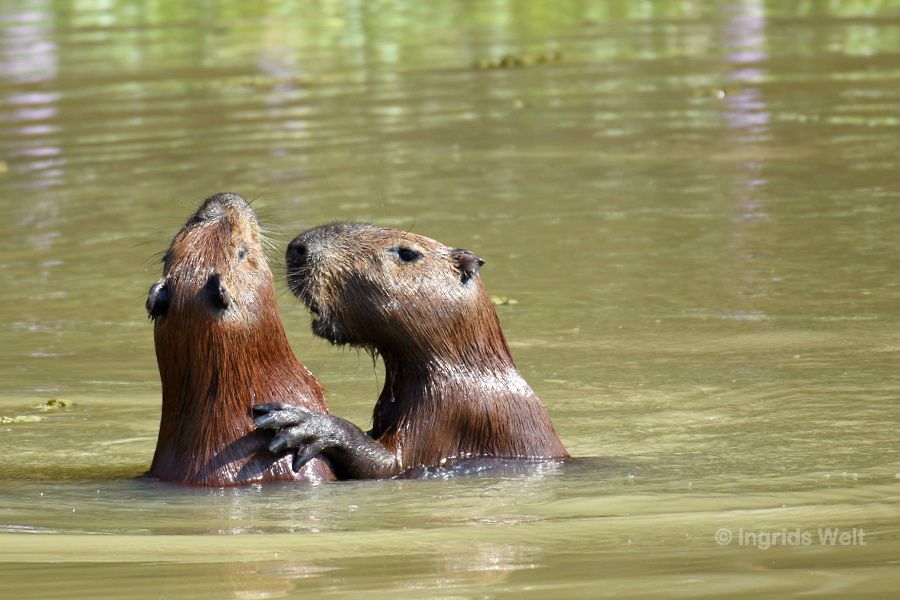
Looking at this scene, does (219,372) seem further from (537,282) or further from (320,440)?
(537,282)

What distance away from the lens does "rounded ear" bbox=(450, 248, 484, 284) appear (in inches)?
280

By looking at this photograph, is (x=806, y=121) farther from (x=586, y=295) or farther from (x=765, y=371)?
(x=765, y=371)

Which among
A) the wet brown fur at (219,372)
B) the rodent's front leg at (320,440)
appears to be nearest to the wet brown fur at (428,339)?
the rodent's front leg at (320,440)

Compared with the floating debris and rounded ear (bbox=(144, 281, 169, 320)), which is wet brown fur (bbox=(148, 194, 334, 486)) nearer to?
rounded ear (bbox=(144, 281, 169, 320))

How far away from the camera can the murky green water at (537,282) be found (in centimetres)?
531

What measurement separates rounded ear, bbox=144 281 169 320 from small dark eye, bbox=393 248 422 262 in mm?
994

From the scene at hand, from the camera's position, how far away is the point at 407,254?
7184mm

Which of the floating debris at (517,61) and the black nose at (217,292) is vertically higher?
the black nose at (217,292)

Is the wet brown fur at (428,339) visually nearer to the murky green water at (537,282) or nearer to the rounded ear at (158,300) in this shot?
the murky green water at (537,282)

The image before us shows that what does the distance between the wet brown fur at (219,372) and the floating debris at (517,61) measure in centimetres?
1433

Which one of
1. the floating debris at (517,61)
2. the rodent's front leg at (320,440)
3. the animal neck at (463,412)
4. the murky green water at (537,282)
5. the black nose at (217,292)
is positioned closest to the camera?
the murky green water at (537,282)

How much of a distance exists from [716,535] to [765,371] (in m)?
3.38

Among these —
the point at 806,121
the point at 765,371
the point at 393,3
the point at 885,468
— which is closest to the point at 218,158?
the point at 806,121

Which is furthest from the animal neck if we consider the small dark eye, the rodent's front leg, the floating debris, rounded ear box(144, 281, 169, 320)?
the floating debris
